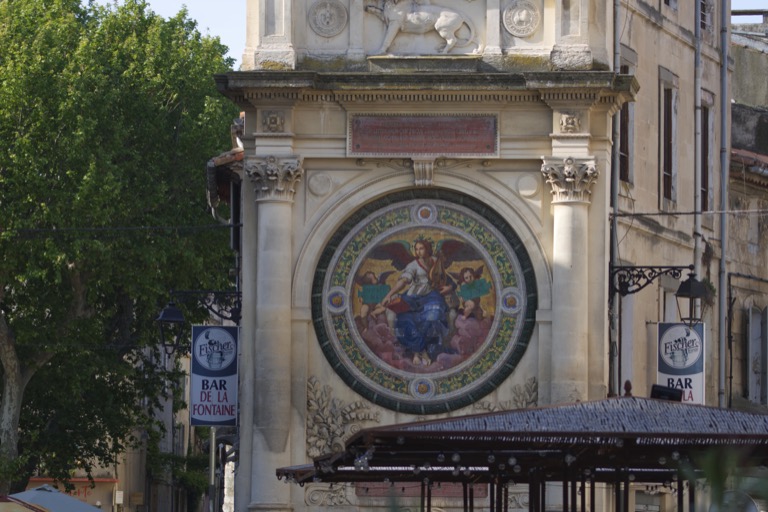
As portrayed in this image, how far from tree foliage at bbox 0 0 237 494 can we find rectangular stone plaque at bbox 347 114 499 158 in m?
10.3

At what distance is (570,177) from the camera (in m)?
29.5

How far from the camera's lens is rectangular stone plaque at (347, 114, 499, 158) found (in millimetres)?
29953

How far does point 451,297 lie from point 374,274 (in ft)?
3.71

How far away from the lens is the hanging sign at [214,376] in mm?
30797

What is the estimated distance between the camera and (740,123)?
4381 cm

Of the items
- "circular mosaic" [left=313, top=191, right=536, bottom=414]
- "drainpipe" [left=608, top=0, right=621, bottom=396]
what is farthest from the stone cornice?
"drainpipe" [left=608, top=0, right=621, bottom=396]

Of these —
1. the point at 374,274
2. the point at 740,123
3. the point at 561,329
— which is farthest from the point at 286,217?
the point at 740,123

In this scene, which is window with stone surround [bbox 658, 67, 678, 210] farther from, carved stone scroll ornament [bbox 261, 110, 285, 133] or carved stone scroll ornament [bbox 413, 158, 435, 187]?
carved stone scroll ornament [bbox 261, 110, 285, 133]

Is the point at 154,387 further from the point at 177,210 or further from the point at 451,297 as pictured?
the point at 451,297

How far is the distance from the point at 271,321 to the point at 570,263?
4211mm

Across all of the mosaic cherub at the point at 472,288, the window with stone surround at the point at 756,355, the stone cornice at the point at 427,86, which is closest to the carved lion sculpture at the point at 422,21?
the stone cornice at the point at 427,86

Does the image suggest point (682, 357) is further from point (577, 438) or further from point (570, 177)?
point (577, 438)

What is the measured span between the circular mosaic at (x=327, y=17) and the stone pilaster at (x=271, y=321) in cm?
197

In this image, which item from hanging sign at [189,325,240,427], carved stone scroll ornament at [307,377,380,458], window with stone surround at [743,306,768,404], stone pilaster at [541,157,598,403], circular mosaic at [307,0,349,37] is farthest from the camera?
window with stone surround at [743,306,768,404]
